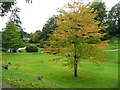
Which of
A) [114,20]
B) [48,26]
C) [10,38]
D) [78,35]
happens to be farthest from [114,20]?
[78,35]

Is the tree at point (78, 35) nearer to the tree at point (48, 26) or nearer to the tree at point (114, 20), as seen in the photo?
the tree at point (114, 20)

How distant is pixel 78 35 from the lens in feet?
22.5

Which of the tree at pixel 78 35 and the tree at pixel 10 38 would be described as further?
the tree at pixel 10 38

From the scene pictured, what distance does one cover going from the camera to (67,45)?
7.13 meters

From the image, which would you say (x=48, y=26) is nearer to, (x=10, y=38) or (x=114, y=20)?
(x=10, y=38)

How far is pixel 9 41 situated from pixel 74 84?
15610 mm

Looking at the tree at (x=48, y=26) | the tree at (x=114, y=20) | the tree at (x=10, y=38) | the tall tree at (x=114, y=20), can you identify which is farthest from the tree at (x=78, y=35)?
the tree at (x=48, y=26)

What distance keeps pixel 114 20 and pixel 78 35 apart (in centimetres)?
2378

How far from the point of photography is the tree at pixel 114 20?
2641cm

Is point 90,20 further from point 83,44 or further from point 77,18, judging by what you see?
point 83,44

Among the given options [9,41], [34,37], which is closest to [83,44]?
[9,41]

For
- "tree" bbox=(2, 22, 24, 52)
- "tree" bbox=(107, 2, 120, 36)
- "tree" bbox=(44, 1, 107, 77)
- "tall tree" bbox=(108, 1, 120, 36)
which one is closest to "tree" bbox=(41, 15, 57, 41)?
"tree" bbox=(2, 22, 24, 52)

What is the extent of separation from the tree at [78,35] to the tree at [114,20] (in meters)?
21.1

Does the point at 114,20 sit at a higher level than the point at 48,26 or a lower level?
higher
